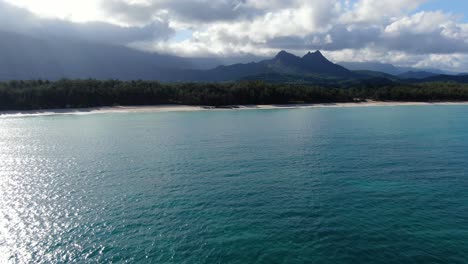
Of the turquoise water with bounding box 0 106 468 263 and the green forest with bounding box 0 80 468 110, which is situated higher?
the green forest with bounding box 0 80 468 110

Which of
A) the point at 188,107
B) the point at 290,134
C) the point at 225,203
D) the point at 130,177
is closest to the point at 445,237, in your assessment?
the point at 225,203

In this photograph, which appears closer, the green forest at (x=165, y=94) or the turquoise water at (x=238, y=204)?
the turquoise water at (x=238, y=204)

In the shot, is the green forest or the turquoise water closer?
the turquoise water

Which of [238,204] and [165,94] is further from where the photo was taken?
[165,94]

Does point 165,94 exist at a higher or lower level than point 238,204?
higher

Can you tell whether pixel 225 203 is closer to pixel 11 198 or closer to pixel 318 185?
pixel 318 185
